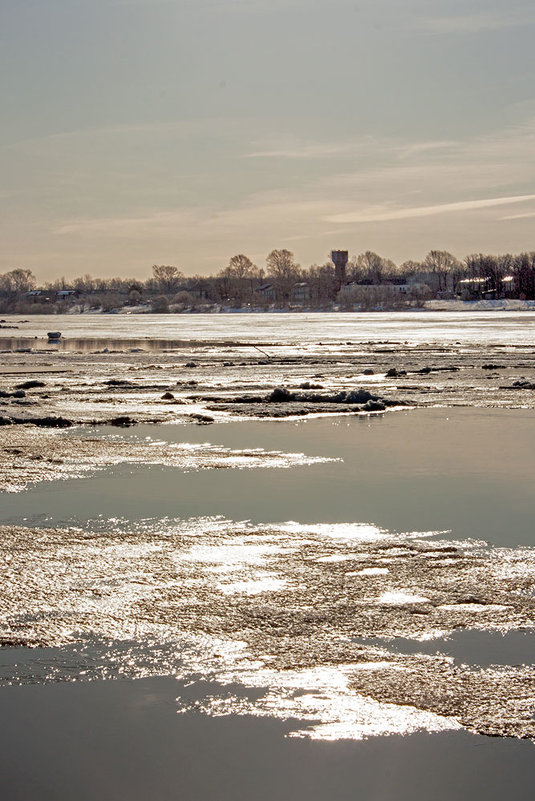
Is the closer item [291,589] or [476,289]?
[291,589]

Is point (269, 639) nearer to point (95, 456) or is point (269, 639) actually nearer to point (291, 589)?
point (291, 589)

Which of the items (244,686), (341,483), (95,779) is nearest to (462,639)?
(244,686)

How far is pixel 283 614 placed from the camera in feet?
20.7

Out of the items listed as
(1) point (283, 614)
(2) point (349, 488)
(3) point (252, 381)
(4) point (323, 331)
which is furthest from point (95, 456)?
(4) point (323, 331)

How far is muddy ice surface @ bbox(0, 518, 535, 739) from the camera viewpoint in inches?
198

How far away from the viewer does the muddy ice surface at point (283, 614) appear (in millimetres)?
5039

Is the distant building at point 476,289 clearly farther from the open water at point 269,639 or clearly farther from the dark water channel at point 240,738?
the dark water channel at point 240,738

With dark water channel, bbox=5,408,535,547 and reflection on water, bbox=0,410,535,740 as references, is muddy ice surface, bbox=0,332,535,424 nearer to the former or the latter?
dark water channel, bbox=5,408,535,547

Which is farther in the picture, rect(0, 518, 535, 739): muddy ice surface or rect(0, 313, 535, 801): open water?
rect(0, 518, 535, 739): muddy ice surface

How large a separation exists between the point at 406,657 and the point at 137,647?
1.60 metres

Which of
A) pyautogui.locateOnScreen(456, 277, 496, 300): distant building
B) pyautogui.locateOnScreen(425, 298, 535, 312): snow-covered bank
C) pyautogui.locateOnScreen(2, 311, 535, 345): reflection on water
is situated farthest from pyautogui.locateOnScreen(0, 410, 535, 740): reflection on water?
pyautogui.locateOnScreen(456, 277, 496, 300): distant building

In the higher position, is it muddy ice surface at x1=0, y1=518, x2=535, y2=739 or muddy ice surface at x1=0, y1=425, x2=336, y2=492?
muddy ice surface at x1=0, y1=425, x2=336, y2=492

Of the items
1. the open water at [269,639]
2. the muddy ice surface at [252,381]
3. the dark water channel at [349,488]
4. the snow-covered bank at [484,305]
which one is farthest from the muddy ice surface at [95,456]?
the snow-covered bank at [484,305]

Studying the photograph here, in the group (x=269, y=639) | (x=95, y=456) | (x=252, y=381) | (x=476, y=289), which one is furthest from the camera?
(x=476, y=289)
